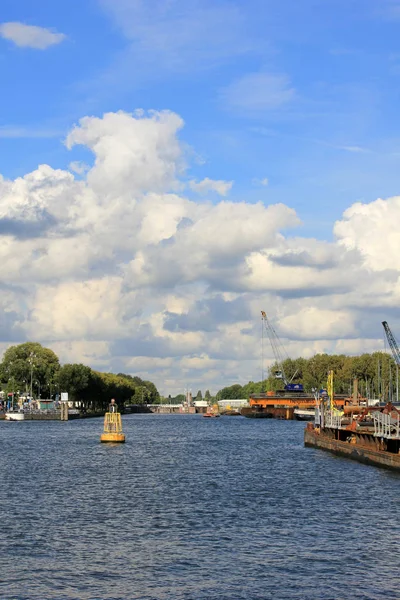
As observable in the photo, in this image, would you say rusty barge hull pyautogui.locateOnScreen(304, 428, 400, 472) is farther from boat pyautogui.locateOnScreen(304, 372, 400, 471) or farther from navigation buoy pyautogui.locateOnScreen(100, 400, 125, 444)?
navigation buoy pyautogui.locateOnScreen(100, 400, 125, 444)

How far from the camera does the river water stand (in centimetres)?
4025

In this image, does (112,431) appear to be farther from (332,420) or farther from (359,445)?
(359,445)

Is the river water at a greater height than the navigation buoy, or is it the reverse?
the navigation buoy

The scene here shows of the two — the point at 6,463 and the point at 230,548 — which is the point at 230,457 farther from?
the point at 230,548

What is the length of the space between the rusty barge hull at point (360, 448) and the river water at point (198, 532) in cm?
146

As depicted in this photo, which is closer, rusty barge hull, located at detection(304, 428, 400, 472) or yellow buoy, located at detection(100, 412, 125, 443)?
rusty barge hull, located at detection(304, 428, 400, 472)

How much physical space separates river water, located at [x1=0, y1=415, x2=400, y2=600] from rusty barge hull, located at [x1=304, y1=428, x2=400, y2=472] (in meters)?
1.46

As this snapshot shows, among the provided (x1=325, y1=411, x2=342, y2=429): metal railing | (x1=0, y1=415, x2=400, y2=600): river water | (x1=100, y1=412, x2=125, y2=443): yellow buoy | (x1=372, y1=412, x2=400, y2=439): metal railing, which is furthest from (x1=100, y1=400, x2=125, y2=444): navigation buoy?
(x1=372, y1=412, x2=400, y2=439): metal railing

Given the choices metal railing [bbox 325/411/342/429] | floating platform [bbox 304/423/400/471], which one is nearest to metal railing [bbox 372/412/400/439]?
floating platform [bbox 304/423/400/471]

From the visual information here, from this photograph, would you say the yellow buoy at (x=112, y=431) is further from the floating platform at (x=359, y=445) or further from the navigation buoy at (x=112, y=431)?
the floating platform at (x=359, y=445)

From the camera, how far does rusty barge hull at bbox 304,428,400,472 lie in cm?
9338

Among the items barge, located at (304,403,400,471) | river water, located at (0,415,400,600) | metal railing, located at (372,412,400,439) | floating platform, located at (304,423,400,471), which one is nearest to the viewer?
river water, located at (0,415,400,600)

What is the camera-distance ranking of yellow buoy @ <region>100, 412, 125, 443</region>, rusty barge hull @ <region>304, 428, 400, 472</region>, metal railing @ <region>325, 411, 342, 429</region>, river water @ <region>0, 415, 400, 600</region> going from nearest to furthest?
river water @ <region>0, 415, 400, 600</region>
rusty barge hull @ <region>304, 428, 400, 472</region>
metal railing @ <region>325, 411, 342, 429</region>
yellow buoy @ <region>100, 412, 125, 443</region>

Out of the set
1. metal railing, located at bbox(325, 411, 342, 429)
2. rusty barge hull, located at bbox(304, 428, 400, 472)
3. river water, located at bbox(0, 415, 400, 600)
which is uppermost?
metal railing, located at bbox(325, 411, 342, 429)
